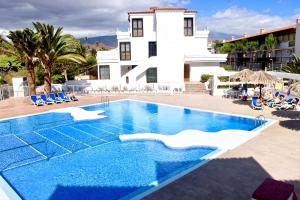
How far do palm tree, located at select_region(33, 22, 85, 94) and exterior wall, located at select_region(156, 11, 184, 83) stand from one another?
10459 millimetres

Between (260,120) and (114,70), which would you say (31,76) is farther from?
(260,120)

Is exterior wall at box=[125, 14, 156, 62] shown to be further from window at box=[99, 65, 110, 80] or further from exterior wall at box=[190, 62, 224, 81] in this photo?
exterior wall at box=[190, 62, 224, 81]

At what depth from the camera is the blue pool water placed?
886 cm

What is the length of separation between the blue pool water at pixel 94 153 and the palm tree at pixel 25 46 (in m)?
6.31

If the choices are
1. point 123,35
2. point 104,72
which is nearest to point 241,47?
point 123,35

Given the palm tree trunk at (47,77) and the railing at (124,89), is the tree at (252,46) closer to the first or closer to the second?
the railing at (124,89)

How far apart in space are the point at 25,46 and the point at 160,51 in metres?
15.4

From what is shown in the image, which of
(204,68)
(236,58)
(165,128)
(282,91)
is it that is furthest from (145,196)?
(236,58)

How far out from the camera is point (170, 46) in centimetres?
3184

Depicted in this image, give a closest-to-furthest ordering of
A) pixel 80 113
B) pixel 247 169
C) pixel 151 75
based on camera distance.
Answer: pixel 247 169
pixel 80 113
pixel 151 75

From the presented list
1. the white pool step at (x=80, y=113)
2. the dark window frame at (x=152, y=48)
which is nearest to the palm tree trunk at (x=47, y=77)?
the white pool step at (x=80, y=113)

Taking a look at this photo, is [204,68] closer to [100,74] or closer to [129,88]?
[129,88]

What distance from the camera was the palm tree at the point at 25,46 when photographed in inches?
857

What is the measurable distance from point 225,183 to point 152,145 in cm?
541
